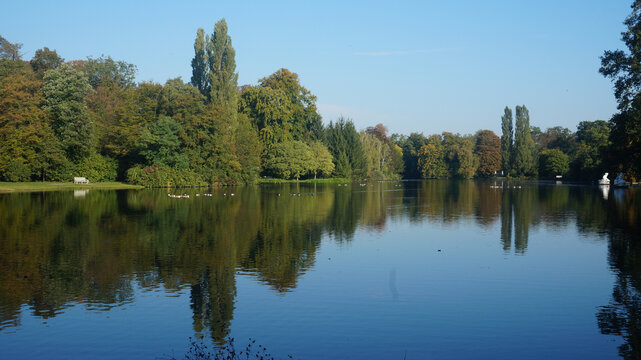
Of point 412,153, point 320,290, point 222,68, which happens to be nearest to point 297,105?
point 222,68

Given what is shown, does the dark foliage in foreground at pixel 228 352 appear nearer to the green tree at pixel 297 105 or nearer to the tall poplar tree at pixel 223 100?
the tall poplar tree at pixel 223 100

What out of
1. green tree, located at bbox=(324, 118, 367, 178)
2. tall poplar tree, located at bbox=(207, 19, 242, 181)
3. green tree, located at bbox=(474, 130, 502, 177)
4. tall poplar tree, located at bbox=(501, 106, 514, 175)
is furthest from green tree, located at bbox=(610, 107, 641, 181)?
green tree, located at bbox=(474, 130, 502, 177)

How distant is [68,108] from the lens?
2456 inches

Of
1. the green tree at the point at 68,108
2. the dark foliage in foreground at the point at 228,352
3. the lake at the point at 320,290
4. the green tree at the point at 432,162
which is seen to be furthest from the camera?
the green tree at the point at 432,162

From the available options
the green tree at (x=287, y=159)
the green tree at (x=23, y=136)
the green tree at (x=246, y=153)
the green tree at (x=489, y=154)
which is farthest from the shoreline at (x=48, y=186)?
the green tree at (x=489, y=154)

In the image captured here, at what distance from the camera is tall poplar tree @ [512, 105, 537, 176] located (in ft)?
413

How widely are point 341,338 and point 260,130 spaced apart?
8572 cm

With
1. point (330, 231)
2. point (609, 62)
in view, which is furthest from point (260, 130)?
point (330, 231)

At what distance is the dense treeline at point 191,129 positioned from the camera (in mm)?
58688

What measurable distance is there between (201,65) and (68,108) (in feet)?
76.7

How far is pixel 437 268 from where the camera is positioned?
16547 millimetres

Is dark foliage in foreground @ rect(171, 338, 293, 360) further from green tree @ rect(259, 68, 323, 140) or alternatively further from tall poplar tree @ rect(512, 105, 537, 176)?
tall poplar tree @ rect(512, 105, 537, 176)

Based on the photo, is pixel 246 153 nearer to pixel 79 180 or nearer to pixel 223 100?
pixel 223 100

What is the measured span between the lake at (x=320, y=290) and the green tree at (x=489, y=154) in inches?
4812
